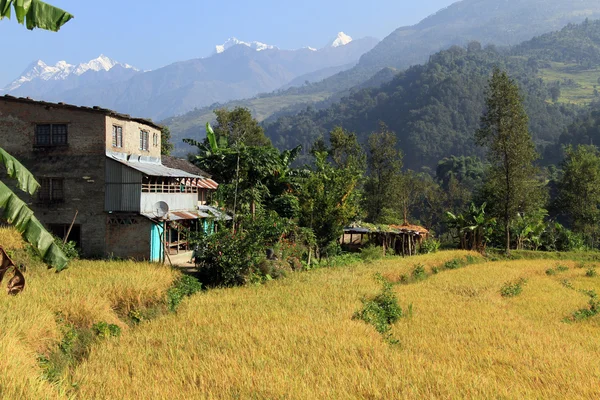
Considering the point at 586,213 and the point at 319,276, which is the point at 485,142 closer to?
the point at 586,213

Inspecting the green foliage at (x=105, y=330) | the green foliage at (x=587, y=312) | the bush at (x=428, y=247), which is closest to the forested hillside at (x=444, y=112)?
the bush at (x=428, y=247)

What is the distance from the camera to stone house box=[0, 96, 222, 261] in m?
21.9

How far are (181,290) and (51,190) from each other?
10736 mm

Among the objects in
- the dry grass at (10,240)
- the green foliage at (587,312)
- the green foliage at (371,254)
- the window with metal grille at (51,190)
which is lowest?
the green foliage at (371,254)

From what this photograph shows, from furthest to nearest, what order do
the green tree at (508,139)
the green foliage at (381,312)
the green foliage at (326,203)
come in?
the green tree at (508,139), the green foliage at (326,203), the green foliage at (381,312)

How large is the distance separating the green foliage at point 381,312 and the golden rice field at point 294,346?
33cm

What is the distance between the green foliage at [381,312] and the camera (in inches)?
494

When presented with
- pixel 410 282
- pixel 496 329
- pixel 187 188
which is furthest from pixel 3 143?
pixel 496 329

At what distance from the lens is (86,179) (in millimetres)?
22156

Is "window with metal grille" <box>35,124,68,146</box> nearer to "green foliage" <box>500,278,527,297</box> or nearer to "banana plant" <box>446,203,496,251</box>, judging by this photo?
"green foliage" <box>500,278,527,297</box>

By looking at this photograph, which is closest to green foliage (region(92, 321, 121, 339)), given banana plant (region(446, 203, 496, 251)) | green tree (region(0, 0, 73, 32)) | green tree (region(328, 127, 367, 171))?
green tree (region(0, 0, 73, 32))

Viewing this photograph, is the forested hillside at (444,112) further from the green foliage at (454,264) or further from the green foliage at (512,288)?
the green foliage at (512,288)

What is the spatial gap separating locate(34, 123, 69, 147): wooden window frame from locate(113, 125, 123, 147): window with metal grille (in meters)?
2.13

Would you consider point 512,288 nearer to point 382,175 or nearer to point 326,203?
point 326,203
